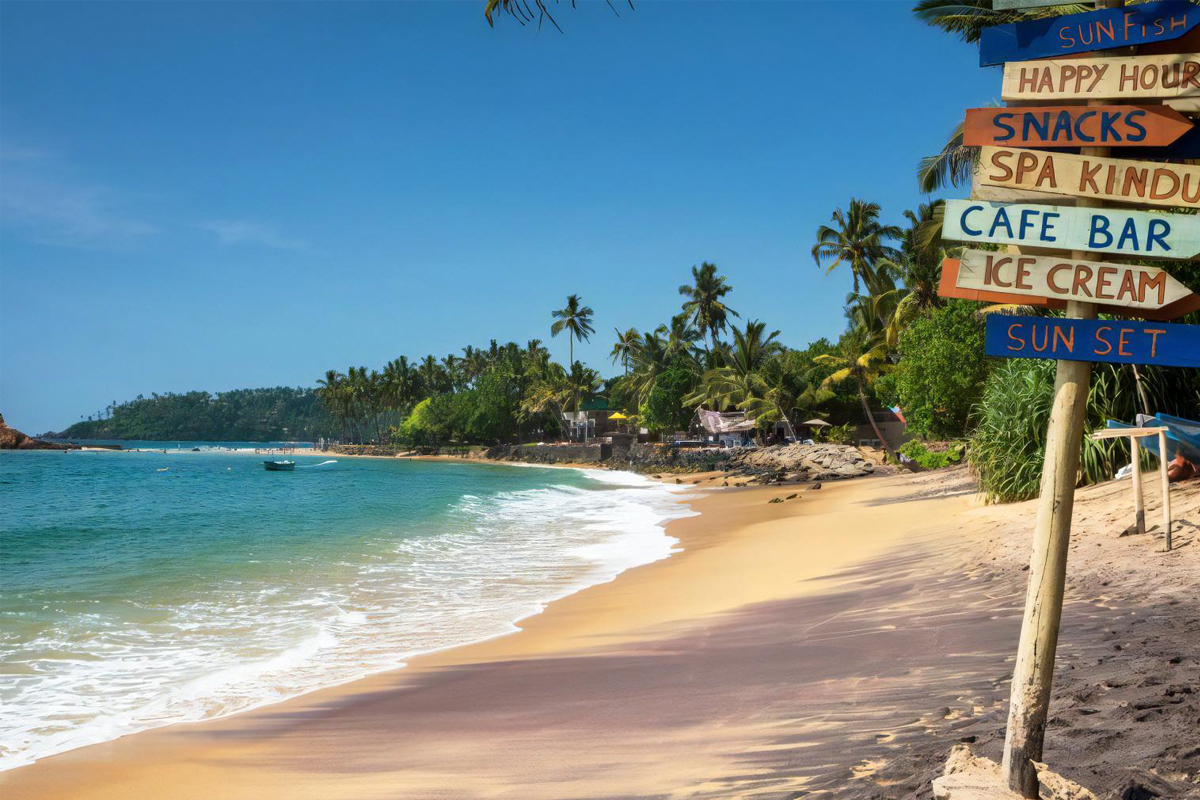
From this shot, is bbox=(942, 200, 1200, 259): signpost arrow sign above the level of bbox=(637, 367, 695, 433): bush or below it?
below

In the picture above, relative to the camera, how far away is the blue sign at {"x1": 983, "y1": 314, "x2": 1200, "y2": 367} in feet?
10.1

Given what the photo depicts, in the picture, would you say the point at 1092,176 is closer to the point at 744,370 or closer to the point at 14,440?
the point at 744,370

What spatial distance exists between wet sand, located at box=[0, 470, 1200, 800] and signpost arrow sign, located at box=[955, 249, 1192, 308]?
2.01 meters

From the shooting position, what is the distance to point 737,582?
11.7 metres

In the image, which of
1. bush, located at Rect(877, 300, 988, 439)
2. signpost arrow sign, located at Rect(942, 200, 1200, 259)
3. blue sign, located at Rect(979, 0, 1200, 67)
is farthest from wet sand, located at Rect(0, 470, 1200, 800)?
bush, located at Rect(877, 300, 988, 439)

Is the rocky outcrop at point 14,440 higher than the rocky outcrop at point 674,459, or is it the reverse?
the rocky outcrop at point 14,440

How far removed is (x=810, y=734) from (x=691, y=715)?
1.03m

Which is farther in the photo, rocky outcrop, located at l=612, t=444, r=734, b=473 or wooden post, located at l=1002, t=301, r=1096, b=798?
rocky outcrop, located at l=612, t=444, r=734, b=473

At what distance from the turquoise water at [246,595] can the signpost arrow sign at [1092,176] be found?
7.00 m

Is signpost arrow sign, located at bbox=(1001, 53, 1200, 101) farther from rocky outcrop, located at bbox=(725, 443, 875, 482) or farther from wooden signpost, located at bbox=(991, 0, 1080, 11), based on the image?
rocky outcrop, located at bbox=(725, 443, 875, 482)

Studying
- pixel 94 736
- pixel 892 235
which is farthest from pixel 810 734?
pixel 892 235

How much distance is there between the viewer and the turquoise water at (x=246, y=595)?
7.67m

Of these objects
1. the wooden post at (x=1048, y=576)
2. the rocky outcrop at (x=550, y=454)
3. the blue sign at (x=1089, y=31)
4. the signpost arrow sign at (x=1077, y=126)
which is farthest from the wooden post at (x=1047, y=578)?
the rocky outcrop at (x=550, y=454)

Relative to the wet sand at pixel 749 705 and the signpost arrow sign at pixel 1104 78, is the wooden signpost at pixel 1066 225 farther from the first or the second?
the wet sand at pixel 749 705
